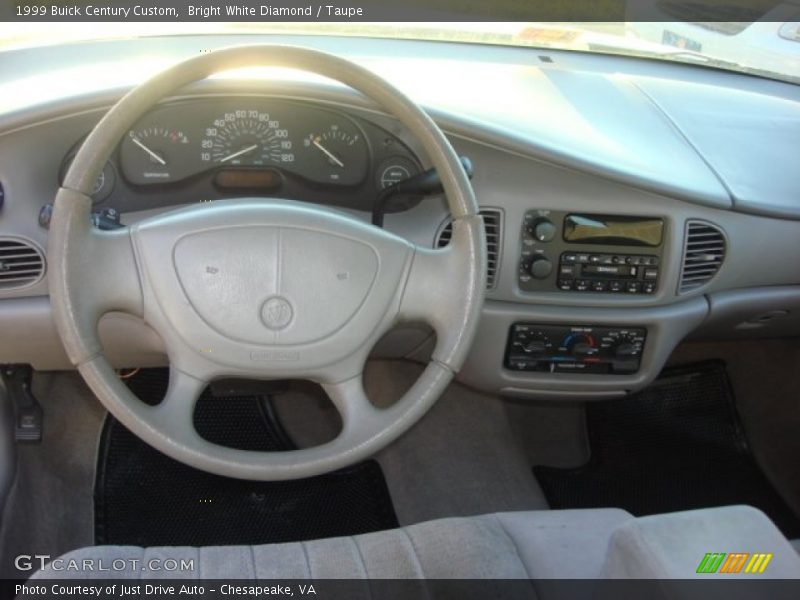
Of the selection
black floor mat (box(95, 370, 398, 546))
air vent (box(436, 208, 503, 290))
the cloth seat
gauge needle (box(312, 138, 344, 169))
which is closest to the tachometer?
gauge needle (box(312, 138, 344, 169))

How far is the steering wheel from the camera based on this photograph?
4.56ft

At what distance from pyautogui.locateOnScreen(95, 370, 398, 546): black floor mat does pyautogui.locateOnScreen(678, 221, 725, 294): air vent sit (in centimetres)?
100

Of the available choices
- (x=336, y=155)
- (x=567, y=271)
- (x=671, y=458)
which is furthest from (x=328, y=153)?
(x=671, y=458)

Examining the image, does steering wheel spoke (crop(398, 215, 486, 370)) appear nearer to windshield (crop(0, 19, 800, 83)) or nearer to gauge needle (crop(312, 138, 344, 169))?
gauge needle (crop(312, 138, 344, 169))

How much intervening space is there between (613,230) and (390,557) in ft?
2.80

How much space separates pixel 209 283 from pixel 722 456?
5.86 ft

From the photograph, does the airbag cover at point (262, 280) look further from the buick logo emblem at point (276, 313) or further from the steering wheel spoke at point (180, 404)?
the steering wheel spoke at point (180, 404)

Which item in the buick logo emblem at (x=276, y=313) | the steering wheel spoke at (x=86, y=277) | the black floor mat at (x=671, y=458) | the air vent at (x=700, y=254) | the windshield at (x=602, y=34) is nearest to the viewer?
the steering wheel spoke at (x=86, y=277)

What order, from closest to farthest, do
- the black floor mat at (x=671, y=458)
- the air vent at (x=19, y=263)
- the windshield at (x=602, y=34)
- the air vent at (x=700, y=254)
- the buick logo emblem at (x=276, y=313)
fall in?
the buick logo emblem at (x=276, y=313)
the air vent at (x=19, y=263)
the air vent at (x=700, y=254)
the windshield at (x=602, y=34)
the black floor mat at (x=671, y=458)

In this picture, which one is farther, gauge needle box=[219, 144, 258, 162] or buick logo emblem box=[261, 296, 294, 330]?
gauge needle box=[219, 144, 258, 162]

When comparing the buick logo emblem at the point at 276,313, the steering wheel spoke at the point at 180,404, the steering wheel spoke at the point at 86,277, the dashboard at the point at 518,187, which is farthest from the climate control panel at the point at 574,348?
the steering wheel spoke at the point at 86,277

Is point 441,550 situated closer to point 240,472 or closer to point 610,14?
point 240,472

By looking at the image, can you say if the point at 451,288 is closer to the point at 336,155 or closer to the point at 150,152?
the point at 336,155

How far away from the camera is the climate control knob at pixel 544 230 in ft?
5.85
